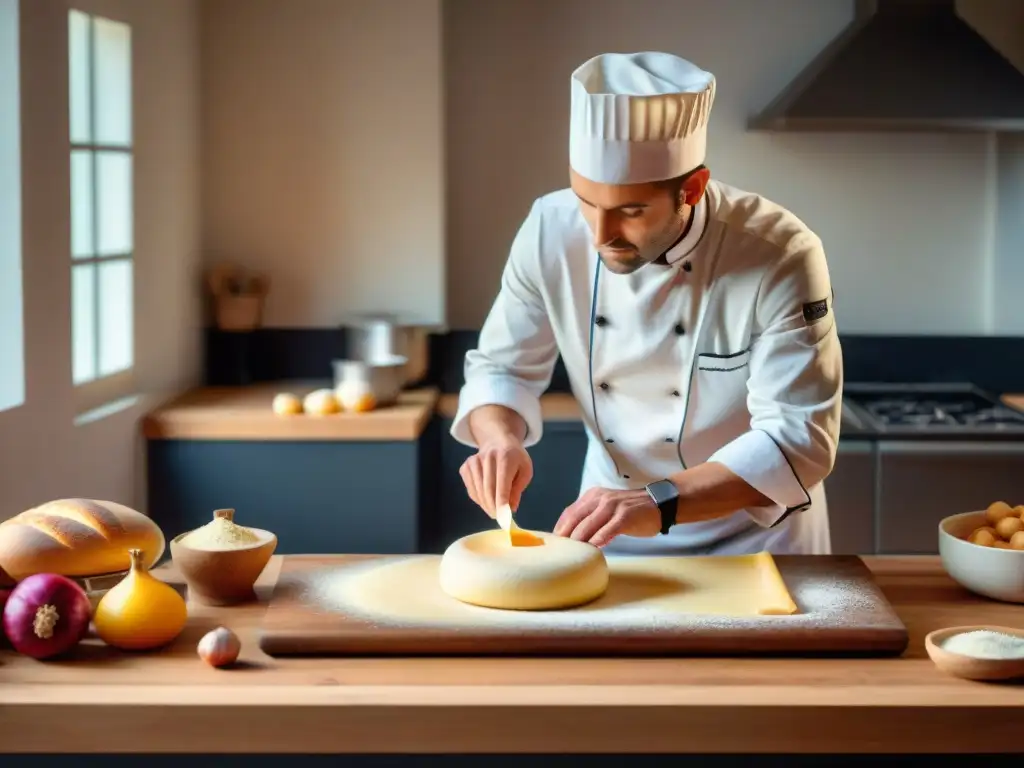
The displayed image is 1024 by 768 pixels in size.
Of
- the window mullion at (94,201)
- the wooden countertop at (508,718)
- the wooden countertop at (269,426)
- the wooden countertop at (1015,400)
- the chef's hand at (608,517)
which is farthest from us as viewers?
the wooden countertop at (1015,400)

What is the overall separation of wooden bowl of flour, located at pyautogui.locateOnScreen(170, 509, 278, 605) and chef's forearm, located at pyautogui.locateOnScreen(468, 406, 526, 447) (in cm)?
47

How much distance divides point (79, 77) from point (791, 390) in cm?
186

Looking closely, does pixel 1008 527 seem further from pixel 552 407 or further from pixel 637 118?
pixel 552 407

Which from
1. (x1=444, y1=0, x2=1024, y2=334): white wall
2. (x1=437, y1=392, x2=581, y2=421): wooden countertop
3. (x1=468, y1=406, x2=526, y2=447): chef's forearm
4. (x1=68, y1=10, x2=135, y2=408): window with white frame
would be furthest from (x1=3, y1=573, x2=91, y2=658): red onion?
(x1=444, y1=0, x2=1024, y2=334): white wall

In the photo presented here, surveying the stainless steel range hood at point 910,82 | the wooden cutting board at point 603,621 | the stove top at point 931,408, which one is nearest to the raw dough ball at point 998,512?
the wooden cutting board at point 603,621

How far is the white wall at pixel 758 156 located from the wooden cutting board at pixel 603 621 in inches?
89.9

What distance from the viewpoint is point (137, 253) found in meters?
3.05

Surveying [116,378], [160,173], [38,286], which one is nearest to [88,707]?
[38,286]

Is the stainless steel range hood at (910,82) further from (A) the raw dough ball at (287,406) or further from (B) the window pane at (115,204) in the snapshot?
(B) the window pane at (115,204)

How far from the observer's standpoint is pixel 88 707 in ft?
4.20

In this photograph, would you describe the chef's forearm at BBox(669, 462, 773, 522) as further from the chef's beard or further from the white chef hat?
the white chef hat

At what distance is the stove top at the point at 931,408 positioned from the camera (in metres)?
3.21

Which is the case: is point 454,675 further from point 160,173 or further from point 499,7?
point 499,7

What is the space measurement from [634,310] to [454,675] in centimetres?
85
